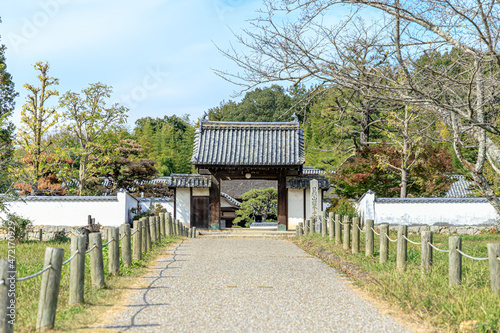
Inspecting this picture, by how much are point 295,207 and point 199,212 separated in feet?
14.3

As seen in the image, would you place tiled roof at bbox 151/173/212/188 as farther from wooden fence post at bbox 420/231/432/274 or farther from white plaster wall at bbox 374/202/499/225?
wooden fence post at bbox 420/231/432/274

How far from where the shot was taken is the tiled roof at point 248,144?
21.6m

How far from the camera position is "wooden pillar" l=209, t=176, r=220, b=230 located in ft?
71.8

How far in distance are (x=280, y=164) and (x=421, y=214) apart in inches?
237

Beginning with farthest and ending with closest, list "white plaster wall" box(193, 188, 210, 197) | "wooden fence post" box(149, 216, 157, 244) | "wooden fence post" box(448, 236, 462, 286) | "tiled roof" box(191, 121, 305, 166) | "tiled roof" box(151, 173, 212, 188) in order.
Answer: "white plaster wall" box(193, 188, 210, 197), "tiled roof" box(151, 173, 212, 188), "tiled roof" box(191, 121, 305, 166), "wooden fence post" box(149, 216, 157, 244), "wooden fence post" box(448, 236, 462, 286)

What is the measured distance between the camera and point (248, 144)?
22.9 meters

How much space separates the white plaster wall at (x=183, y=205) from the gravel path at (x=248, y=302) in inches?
520

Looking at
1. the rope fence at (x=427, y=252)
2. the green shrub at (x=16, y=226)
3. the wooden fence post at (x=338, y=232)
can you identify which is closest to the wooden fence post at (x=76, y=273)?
the rope fence at (x=427, y=252)

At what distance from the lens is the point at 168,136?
1854 inches

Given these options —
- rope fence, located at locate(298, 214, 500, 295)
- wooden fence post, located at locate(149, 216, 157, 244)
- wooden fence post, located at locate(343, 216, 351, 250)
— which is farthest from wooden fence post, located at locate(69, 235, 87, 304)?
wooden fence post, located at locate(149, 216, 157, 244)

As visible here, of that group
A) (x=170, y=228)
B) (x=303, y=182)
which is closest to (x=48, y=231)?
(x=170, y=228)

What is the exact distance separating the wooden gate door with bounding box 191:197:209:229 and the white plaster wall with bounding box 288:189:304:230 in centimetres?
377

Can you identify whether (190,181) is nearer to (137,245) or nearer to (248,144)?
(248,144)

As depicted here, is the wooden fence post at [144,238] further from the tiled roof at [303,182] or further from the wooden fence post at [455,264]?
the tiled roof at [303,182]
